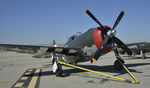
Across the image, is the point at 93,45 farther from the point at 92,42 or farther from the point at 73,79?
the point at 73,79

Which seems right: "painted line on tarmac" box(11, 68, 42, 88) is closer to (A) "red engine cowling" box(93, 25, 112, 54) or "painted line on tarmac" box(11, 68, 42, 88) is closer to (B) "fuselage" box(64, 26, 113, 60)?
(B) "fuselage" box(64, 26, 113, 60)

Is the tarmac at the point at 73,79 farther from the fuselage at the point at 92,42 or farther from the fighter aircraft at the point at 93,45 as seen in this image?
the fuselage at the point at 92,42

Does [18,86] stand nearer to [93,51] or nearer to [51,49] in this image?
[51,49]

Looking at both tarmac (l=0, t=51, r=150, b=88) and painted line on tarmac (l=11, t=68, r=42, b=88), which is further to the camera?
painted line on tarmac (l=11, t=68, r=42, b=88)

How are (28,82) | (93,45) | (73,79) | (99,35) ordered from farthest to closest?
(93,45) < (99,35) < (73,79) < (28,82)

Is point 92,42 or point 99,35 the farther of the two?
point 92,42

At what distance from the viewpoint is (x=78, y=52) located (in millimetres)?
8117

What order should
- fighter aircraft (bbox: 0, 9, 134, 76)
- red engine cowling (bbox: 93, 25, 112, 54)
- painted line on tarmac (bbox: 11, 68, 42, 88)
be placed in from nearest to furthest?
painted line on tarmac (bbox: 11, 68, 42, 88) → fighter aircraft (bbox: 0, 9, 134, 76) → red engine cowling (bbox: 93, 25, 112, 54)

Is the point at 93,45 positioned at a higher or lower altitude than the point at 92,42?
lower

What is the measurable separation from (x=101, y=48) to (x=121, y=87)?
92.3 inches

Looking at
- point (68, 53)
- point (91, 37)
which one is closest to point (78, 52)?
point (68, 53)

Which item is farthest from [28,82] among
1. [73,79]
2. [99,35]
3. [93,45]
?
[99,35]

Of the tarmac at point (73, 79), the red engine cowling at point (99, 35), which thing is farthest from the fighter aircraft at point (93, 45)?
the tarmac at point (73, 79)

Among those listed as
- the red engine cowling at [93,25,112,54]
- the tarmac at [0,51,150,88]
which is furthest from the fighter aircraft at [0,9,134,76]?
the tarmac at [0,51,150,88]
